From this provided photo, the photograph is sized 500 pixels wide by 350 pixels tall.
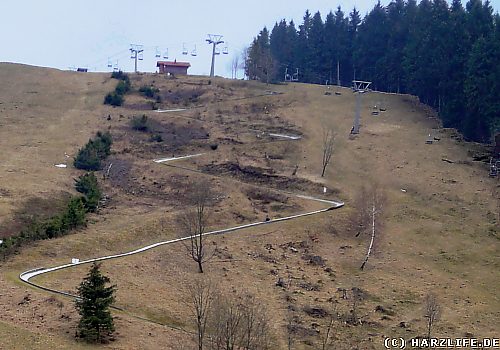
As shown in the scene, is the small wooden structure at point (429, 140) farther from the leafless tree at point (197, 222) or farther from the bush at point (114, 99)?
the bush at point (114, 99)

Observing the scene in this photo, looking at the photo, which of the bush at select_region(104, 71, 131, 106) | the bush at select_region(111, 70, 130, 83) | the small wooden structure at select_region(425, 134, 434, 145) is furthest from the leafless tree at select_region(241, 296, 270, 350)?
the bush at select_region(111, 70, 130, 83)

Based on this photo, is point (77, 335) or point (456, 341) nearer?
point (77, 335)

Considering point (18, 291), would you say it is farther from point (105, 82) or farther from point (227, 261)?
point (105, 82)

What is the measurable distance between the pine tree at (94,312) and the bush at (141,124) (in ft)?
150

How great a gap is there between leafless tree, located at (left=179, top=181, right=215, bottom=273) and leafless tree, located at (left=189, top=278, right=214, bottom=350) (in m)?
2.66

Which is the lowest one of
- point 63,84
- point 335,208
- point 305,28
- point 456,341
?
point 456,341

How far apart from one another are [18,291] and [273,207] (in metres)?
24.1

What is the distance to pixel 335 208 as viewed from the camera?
163 ft

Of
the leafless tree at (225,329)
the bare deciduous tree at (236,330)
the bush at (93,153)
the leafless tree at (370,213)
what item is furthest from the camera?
the bush at (93,153)

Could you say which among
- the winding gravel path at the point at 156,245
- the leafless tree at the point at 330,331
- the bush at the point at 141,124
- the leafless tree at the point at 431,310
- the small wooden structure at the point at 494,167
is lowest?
the leafless tree at the point at 330,331

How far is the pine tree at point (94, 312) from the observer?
25.7 metres

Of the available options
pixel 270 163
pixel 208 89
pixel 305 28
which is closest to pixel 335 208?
pixel 270 163

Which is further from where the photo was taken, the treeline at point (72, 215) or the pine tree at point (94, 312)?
the treeline at point (72, 215)

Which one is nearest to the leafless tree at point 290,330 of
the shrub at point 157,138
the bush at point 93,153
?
the bush at point 93,153
